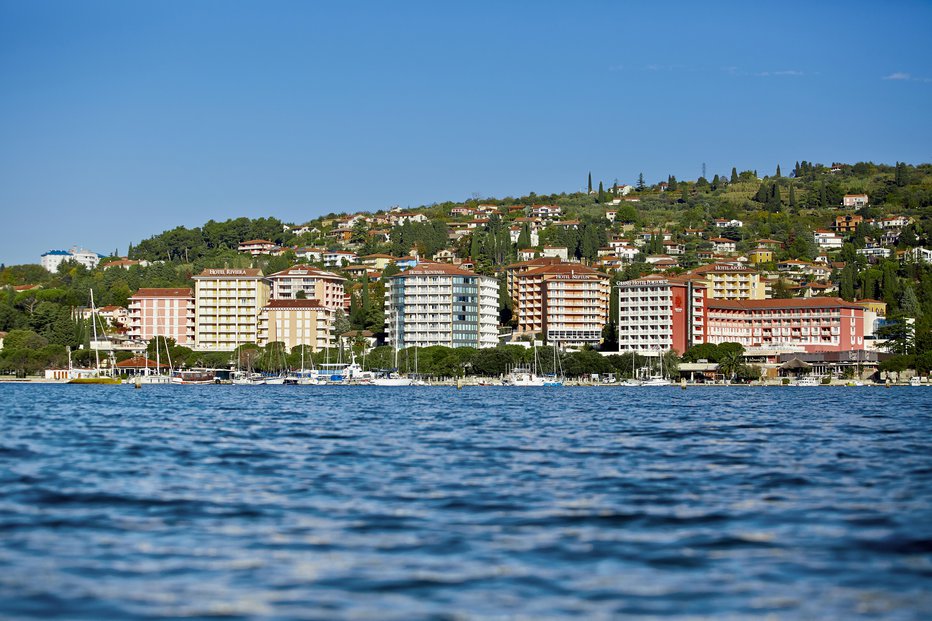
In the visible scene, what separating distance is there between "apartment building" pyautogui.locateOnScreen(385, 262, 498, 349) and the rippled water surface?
140439 mm

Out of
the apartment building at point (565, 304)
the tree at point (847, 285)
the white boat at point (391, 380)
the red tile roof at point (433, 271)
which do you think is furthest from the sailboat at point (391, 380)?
the tree at point (847, 285)

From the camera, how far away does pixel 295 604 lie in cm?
1226

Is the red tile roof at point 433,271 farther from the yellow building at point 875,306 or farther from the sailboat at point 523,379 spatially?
the yellow building at point 875,306

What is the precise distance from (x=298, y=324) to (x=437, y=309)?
21117mm

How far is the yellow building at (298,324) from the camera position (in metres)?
177

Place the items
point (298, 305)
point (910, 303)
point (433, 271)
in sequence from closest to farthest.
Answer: point (433, 271)
point (298, 305)
point (910, 303)

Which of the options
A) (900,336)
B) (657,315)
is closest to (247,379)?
(657,315)

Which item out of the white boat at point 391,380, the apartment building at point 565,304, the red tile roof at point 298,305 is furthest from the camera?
the red tile roof at point 298,305

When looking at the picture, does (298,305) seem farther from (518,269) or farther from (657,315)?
(657,315)

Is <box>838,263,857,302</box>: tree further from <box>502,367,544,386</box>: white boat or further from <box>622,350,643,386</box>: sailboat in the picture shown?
<box>502,367,544,386</box>: white boat

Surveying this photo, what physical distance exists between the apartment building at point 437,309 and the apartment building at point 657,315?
67.6 ft

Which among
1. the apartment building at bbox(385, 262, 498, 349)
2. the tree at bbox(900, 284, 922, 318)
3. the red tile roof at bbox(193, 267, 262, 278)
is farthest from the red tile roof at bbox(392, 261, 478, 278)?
the tree at bbox(900, 284, 922, 318)

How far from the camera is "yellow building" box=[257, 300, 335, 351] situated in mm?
176875

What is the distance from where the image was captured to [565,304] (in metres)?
177
